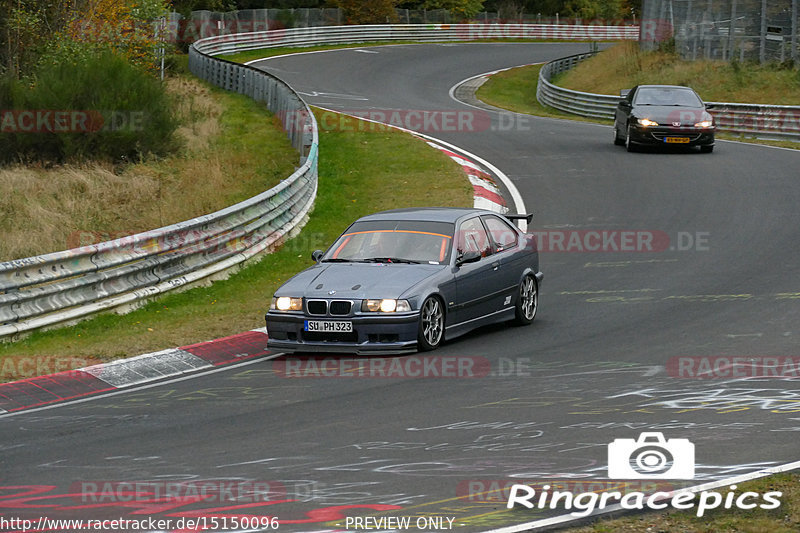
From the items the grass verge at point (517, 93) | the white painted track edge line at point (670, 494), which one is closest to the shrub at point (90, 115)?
the grass verge at point (517, 93)

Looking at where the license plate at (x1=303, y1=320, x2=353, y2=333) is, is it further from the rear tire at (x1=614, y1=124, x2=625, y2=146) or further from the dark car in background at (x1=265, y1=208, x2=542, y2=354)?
the rear tire at (x1=614, y1=124, x2=625, y2=146)

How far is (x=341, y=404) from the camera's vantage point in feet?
31.4

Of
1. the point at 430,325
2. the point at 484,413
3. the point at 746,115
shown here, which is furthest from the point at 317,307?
the point at 746,115

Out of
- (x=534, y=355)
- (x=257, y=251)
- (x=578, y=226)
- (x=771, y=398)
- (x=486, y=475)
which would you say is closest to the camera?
(x=486, y=475)

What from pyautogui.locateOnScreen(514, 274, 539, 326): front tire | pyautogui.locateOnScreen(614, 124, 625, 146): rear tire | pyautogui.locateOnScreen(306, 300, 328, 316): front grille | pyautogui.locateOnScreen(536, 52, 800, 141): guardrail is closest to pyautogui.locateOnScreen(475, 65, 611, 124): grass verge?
pyautogui.locateOnScreen(536, 52, 800, 141): guardrail

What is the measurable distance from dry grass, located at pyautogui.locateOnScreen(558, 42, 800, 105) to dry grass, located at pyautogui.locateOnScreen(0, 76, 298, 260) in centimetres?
1603

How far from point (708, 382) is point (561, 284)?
574 centimetres

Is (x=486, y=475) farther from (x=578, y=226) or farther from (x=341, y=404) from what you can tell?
(x=578, y=226)

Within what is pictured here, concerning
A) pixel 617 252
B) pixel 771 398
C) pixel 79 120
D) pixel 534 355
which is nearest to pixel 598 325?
pixel 534 355

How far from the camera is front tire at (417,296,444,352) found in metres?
11.6

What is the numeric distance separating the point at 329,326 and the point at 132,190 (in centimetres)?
1171

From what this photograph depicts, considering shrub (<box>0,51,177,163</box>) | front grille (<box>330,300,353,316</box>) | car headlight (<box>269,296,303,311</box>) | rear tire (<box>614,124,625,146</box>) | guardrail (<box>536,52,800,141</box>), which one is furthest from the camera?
guardrail (<box>536,52,800,141</box>)

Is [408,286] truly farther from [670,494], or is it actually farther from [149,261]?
[670,494]

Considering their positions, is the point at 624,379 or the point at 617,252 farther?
the point at 617,252
